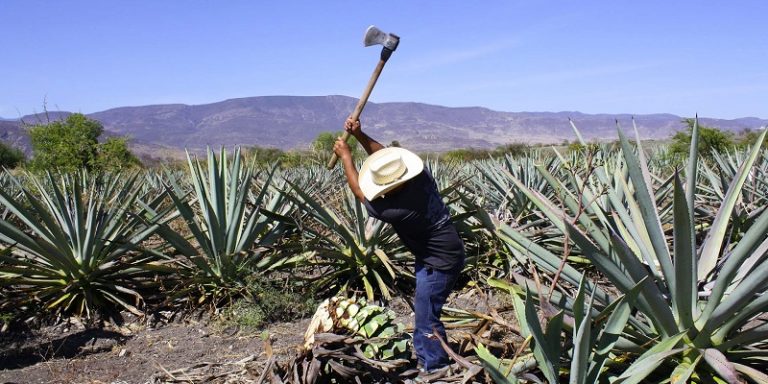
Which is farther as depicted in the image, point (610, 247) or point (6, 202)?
point (6, 202)

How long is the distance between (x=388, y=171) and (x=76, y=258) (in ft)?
11.0

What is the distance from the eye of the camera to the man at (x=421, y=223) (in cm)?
346

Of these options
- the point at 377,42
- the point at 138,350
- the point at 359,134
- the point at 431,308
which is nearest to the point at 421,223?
the point at 431,308

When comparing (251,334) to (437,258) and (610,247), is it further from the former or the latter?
(610,247)

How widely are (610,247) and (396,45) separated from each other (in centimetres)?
178

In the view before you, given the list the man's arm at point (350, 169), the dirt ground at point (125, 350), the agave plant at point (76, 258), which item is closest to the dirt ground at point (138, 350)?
the dirt ground at point (125, 350)

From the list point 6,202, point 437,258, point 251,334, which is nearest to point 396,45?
point 437,258

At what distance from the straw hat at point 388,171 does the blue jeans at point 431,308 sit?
1.81ft

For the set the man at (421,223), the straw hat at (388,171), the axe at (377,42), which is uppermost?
the axe at (377,42)

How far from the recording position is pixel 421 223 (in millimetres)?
3529

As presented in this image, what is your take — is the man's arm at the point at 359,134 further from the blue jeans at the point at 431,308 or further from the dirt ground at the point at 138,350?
the dirt ground at the point at 138,350

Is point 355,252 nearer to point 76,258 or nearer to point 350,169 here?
point 350,169

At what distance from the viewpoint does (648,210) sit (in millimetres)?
2836

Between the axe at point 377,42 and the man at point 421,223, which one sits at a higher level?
the axe at point 377,42
